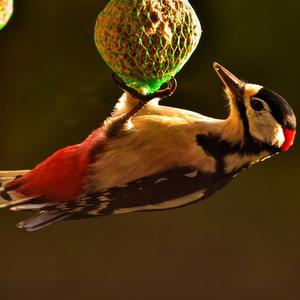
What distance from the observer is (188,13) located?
115 cm

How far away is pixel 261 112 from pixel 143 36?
31 cm

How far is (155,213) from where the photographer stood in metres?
2.80

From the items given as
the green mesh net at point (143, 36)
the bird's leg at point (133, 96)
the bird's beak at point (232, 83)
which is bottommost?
the bird's beak at point (232, 83)

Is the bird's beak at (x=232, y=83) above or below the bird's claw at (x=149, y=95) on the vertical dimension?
below

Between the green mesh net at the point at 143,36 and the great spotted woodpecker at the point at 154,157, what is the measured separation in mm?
121

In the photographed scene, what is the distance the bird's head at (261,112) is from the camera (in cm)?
125

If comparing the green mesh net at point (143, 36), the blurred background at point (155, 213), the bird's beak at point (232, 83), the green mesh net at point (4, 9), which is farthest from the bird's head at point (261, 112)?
the blurred background at point (155, 213)

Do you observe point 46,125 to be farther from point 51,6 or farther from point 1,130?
point 51,6

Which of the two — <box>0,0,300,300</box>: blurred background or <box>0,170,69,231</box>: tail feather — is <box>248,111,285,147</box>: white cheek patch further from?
<box>0,0,300,300</box>: blurred background

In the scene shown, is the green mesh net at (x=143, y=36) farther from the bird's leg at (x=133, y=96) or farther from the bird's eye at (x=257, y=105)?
the bird's eye at (x=257, y=105)

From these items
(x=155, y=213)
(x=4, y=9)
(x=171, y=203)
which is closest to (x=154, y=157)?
(x=171, y=203)

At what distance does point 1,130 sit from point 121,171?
1.38 metres

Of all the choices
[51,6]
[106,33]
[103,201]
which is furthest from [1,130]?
[106,33]

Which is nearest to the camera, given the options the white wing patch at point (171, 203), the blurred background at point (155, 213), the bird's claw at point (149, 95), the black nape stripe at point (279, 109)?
the bird's claw at point (149, 95)
